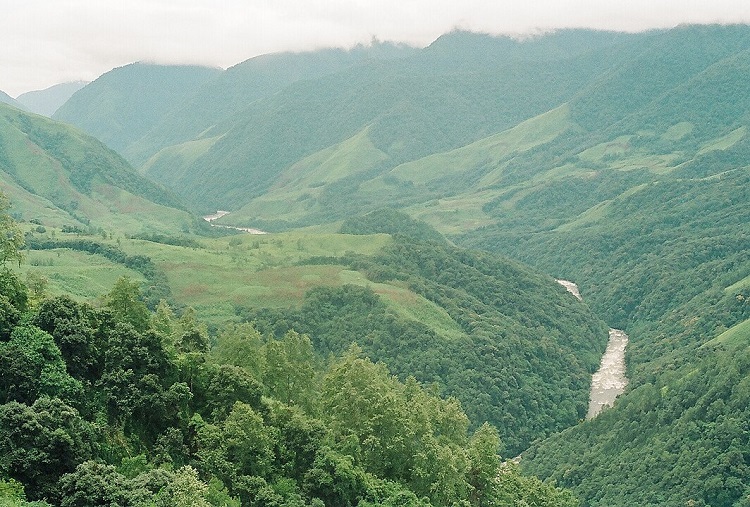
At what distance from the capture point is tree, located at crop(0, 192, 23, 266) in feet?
210

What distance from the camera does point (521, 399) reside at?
185375 millimetres

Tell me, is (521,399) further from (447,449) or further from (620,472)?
(447,449)

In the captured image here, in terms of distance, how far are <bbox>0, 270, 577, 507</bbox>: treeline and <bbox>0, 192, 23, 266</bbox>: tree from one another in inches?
101

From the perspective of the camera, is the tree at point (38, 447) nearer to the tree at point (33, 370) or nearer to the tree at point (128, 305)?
the tree at point (33, 370)

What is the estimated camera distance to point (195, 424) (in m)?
61.0

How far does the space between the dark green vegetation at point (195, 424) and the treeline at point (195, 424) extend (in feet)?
0.37

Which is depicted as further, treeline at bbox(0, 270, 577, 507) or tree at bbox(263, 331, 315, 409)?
tree at bbox(263, 331, 315, 409)

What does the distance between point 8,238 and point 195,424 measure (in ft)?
74.4

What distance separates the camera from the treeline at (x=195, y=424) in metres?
46.1

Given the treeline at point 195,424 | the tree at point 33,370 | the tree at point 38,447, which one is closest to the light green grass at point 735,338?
the treeline at point 195,424

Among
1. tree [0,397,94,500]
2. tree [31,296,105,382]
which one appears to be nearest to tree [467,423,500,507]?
tree [31,296,105,382]

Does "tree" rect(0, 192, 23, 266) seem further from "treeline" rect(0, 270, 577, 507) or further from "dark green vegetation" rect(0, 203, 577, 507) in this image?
"treeline" rect(0, 270, 577, 507)

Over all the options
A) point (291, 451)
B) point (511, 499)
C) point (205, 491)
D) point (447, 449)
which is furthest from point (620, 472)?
point (205, 491)

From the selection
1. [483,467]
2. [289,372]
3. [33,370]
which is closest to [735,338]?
[483,467]
